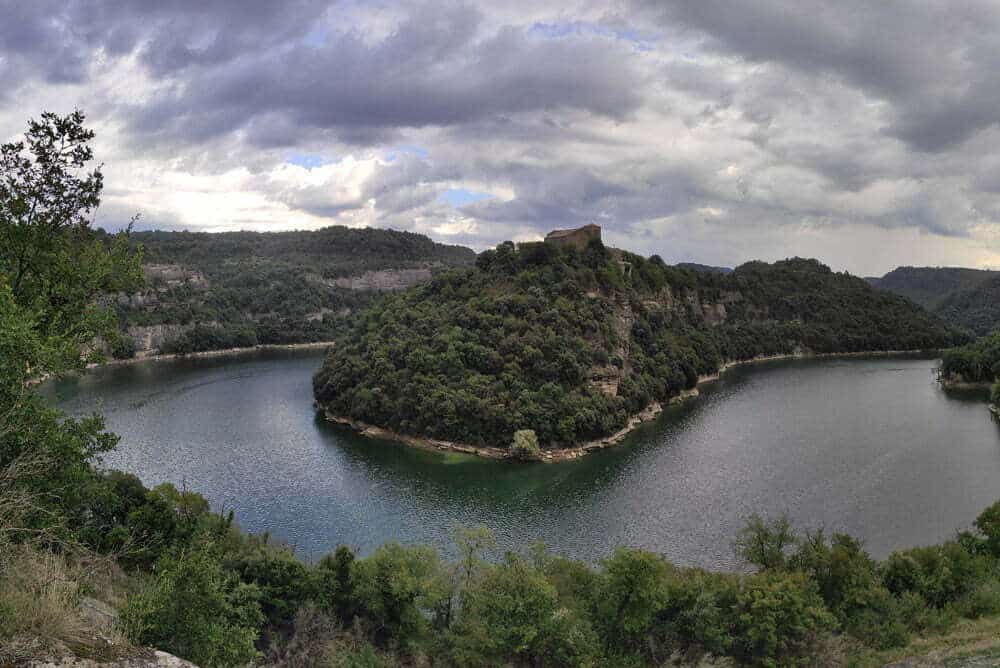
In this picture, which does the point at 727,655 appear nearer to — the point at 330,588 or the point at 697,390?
the point at 330,588

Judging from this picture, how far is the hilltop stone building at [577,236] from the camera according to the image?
6569cm

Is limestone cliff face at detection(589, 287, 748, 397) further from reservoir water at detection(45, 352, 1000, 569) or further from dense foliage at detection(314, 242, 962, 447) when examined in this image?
reservoir water at detection(45, 352, 1000, 569)

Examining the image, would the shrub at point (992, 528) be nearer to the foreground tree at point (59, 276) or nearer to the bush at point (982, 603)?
the bush at point (982, 603)

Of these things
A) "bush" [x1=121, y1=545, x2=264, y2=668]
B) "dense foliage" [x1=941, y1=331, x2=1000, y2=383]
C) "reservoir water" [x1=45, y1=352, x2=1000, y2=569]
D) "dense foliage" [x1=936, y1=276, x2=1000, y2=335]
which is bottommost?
"reservoir water" [x1=45, y1=352, x2=1000, y2=569]

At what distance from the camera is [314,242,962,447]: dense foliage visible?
44.8m

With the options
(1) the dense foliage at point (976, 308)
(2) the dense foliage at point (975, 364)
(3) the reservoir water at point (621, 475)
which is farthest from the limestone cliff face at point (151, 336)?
(1) the dense foliage at point (976, 308)

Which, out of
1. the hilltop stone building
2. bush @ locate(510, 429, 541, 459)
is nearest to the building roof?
the hilltop stone building

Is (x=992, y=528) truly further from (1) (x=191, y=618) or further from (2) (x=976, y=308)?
(2) (x=976, y=308)

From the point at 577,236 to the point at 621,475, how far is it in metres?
33.5

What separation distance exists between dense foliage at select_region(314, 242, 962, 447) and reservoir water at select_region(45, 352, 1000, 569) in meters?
2.83

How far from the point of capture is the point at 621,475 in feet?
128

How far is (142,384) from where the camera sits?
7181 cm

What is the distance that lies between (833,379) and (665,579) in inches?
2661

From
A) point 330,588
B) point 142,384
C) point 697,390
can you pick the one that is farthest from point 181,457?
point 697,390
